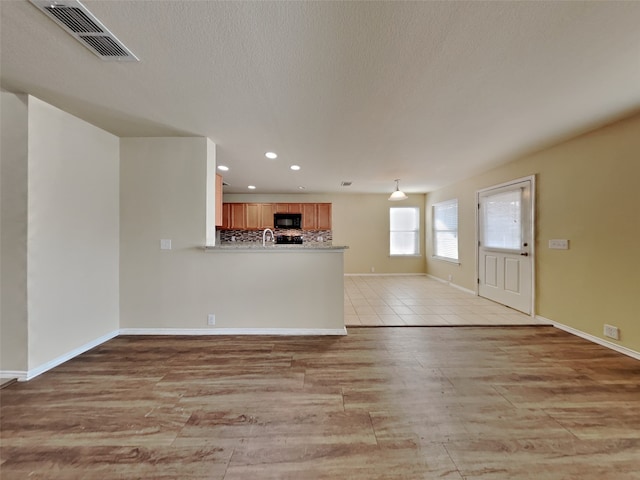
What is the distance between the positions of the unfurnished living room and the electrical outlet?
0.06 ft

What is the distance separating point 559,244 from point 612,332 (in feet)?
3.48

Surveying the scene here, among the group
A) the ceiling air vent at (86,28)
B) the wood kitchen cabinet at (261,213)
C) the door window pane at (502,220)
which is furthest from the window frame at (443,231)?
the ceiling air vent at (86,28)

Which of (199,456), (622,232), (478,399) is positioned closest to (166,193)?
(199,456)

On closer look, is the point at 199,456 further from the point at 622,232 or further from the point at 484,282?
the point at 484,282

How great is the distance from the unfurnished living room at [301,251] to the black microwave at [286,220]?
265 cm

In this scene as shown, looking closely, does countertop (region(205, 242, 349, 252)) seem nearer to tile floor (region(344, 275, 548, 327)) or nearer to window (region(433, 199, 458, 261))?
tile floor (region(344, 275, 548, 327))

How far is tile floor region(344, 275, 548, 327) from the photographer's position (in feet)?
10.8

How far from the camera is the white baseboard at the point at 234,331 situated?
283 cm

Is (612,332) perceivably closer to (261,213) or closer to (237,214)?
(261,213)

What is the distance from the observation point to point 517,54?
1462 mm

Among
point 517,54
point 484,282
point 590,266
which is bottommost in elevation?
point 484,282

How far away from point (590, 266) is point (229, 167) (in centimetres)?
503

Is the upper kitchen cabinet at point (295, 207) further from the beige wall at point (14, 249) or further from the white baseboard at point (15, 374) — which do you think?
the white baseboard at point (15, 374)

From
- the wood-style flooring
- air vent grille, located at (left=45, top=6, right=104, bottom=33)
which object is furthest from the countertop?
air vent grille, located at (left=45, top=6, right=104, bottom=33)
